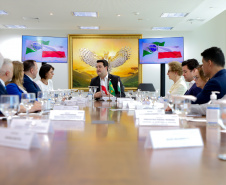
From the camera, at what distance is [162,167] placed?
0.84 m

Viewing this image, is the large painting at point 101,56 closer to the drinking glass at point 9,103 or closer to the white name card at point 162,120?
the white name card at point 162,120

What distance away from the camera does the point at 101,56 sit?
11.2m

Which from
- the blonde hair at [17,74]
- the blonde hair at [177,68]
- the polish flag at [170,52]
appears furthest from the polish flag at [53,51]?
the blonde hair at [17,74]

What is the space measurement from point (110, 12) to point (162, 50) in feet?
7.74

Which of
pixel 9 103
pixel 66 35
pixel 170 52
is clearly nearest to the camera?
pixel 9 103

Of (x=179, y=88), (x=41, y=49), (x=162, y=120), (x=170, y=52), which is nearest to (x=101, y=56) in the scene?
(x=41, y=49)

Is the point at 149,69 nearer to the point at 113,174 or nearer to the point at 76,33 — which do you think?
the point at 76,33

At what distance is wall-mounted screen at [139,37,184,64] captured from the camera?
9.36 meters

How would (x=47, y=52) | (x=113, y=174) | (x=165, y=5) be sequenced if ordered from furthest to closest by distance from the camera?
(x=47, y=52), (x=165, y=5), (x=113, y=174)

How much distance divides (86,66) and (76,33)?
140 cm

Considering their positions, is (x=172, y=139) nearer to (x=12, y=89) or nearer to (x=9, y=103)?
(x=9, y=103)

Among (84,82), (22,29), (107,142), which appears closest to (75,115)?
(107,142)

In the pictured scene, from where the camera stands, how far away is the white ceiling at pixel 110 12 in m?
7.44

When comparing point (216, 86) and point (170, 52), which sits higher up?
point (170, 52)
